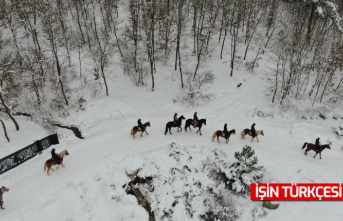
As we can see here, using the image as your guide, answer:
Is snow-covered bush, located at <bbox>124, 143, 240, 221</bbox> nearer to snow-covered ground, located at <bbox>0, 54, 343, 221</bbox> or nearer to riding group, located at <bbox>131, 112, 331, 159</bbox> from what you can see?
snow-covered ground, located at <bbox>0, 54, 343, 221</bbox>

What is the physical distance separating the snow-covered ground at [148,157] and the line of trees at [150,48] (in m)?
3.23

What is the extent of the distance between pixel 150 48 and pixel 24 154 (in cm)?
1804

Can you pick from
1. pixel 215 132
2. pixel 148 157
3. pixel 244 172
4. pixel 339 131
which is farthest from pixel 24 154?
pixel 339 131

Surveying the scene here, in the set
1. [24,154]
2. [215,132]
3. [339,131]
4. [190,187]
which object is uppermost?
[215,132]

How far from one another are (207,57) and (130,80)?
1024cm

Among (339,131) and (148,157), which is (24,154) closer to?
(148,157)

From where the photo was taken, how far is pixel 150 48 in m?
33.4

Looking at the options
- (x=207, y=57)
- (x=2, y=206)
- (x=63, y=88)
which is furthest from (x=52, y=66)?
(x=2, y=206)

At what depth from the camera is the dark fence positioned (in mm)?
19906

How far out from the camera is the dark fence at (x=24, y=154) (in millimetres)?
19906

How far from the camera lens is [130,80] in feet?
113

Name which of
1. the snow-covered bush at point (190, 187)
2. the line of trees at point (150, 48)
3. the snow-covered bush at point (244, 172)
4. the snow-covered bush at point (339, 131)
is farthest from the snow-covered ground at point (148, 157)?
the line of trees at point (150, 48)

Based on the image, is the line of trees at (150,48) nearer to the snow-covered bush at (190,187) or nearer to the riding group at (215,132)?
the riding group at (215,132)

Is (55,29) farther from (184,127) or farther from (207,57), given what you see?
(184,127)
